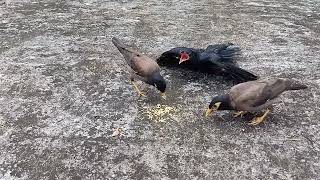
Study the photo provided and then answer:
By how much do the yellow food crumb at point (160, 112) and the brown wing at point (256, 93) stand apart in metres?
0.55

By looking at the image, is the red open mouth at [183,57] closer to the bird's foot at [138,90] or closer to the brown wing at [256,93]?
the bird's foot at [138,90]

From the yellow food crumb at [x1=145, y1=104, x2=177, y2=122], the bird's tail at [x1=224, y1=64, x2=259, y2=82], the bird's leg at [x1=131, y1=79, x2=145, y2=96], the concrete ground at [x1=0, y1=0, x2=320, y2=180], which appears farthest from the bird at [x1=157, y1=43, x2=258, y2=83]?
the yellow food crumb at [x1=145, y1=104, x2=177, y2=122]

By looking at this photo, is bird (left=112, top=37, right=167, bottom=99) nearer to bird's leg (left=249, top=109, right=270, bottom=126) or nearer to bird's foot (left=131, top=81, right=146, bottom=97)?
bird's foot (left=131, top=81, right=146, bottom=97)

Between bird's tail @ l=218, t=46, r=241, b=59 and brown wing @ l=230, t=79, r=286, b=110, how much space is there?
96 centimetres

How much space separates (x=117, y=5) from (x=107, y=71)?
2.10 m

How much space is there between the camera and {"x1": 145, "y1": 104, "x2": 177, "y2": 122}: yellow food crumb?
12.6ft

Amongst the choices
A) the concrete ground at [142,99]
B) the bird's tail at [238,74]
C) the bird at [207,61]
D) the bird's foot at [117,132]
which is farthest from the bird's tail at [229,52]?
the bird's foot at [117,132]

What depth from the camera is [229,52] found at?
475cm

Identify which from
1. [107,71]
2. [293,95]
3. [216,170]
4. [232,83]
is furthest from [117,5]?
[216,170]

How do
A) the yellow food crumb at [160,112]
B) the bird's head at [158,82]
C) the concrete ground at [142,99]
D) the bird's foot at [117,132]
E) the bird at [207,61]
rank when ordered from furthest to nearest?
the bird at [207,61] → the bird's head at [158,82] → the yellow food crumb at [160,112] → the bird's foot at [117,132] → the concrete ground at [142,99]

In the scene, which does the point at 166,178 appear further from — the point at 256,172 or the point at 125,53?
the point at 125,53

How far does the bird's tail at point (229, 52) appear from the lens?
466 centimetres

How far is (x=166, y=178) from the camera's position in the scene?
3.17m

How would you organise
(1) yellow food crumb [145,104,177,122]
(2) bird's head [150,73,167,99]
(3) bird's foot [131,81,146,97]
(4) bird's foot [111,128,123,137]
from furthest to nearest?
(3) bird's foot [131,81,146,97]
(2) bird's head [150,73,167,99]
(1) yellow food crumb [145,104,177,122]
(4) bird's foot [111,128,123,137]
